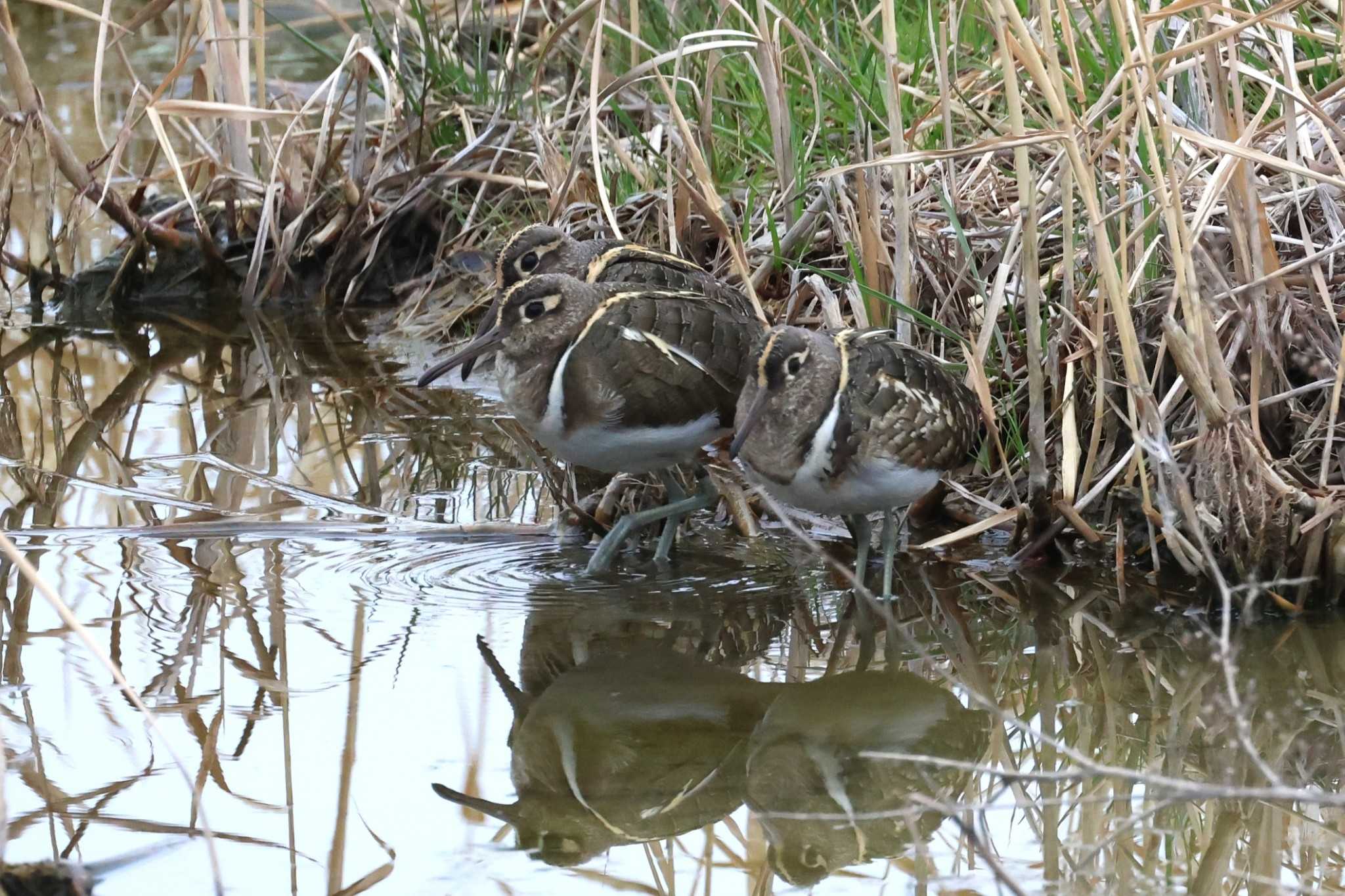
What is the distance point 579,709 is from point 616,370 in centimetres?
99

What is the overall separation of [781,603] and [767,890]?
1.46m

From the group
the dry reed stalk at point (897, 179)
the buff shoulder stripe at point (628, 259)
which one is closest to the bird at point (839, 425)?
the dry reed stalk at point (897, 179)

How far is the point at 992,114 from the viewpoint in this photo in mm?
5996

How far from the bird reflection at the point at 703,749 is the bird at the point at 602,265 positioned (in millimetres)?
1174

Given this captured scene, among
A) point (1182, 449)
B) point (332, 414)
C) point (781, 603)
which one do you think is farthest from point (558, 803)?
point (332, 414)

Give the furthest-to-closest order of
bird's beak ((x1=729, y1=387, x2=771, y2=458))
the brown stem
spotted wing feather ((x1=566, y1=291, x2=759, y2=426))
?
1. the brown stem
2. spotted wing feather ((x1=566, y1=291, x2=759, y2=426))
3. bird's beak ((x1=729, y1=387, x2=771, y2=458))

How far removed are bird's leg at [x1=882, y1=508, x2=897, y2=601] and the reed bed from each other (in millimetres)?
345

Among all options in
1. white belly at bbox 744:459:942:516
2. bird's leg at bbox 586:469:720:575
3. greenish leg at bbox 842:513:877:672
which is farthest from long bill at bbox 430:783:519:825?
bird's leg at bbox 586:469:720:575

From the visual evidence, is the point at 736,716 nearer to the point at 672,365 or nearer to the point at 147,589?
the point at 672,365

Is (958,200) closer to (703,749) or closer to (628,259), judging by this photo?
(628,259)

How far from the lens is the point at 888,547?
4414 mm

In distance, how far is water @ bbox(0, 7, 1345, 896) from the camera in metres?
3.03

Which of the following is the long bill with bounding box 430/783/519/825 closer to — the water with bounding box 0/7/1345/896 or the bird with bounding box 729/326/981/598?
the water with bounding box 0/7/1345/896

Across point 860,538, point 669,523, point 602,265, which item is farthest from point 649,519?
point 602,265
